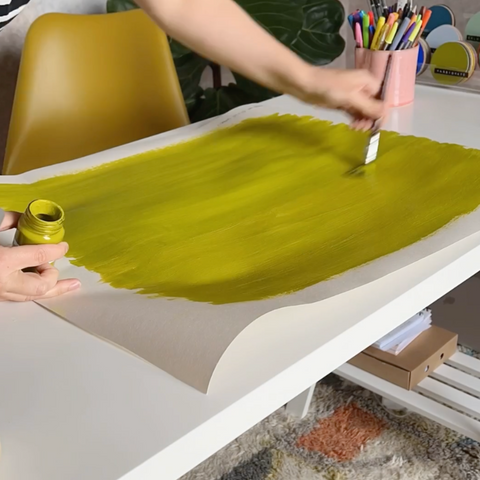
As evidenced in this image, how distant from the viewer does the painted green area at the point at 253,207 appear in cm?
65

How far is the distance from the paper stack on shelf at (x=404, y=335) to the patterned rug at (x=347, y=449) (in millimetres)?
157

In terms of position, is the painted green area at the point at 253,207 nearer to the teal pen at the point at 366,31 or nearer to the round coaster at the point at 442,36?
the teal pen at the point at 366,31

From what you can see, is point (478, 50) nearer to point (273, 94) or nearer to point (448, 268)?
point (273, 94)

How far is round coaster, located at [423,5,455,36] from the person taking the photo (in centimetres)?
143

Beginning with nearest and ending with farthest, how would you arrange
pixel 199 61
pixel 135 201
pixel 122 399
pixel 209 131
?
pixel 122 399
pixel 135 201
pixel 209 131
pixel 199 61

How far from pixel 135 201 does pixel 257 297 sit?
1.02 feet

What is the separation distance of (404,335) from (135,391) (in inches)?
37.6

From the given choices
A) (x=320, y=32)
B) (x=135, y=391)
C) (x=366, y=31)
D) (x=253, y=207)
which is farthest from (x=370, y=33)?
(x=135, y=391)

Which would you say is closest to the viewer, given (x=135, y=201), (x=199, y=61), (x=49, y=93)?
(x=135, y=201)

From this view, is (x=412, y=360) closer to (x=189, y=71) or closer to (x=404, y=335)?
(x=404, y=335)

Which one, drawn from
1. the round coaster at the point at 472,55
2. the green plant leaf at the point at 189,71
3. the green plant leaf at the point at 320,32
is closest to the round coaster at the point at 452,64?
the round coaster at the point at 472,55

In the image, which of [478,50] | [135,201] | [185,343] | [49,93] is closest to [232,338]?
[185,343]

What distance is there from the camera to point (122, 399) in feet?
1.58

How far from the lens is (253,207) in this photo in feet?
2.62
